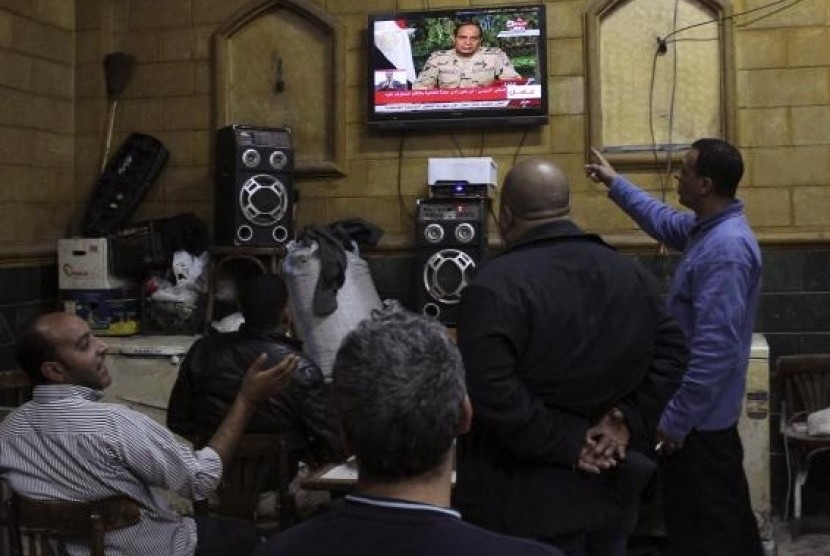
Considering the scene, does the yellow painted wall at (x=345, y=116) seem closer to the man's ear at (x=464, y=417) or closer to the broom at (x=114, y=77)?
the broom at (x=114, y=77)

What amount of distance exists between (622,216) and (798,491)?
5.49ft

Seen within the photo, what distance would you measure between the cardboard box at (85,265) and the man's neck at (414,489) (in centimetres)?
446

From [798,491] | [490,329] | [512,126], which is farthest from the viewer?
[512,126]

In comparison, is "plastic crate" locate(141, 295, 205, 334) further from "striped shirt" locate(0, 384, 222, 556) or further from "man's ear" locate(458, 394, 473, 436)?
"man's ear" locate(458, 394, 473, 436)

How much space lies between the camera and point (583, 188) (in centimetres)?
535

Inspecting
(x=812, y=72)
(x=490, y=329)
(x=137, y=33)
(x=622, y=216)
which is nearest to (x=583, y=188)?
(x=622, y=216)

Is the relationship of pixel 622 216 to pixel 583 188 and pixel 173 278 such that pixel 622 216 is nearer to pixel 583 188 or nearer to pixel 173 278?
pixel 583 188

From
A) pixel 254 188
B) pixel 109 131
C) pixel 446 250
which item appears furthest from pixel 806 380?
pixel 109 131

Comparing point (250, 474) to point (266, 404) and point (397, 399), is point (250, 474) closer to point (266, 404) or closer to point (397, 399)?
point (266, 404)

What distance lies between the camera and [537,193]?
7.43 ft

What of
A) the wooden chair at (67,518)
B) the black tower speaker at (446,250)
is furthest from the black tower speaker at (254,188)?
the wooden chair at (67,518)

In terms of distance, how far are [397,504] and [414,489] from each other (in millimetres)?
37

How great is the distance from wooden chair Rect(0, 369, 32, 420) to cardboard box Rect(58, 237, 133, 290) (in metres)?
0.76

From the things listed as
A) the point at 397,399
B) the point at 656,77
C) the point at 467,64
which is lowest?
the point at 397,399
